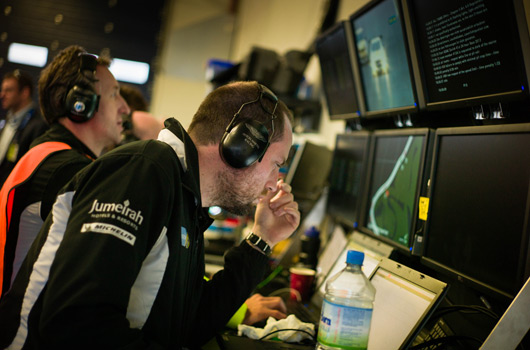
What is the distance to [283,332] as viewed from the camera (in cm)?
132

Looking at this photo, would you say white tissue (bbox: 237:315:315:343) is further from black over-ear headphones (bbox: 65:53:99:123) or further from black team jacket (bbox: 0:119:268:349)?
black over-ear headphones (bbox: 65:53:99:123)

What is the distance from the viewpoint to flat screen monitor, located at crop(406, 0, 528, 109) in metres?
0.98

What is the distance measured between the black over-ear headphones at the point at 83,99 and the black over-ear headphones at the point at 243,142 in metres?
0.84

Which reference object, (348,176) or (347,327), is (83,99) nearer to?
(348,176)

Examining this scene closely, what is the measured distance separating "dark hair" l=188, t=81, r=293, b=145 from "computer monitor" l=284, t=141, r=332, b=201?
924mm

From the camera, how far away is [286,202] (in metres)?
1.53

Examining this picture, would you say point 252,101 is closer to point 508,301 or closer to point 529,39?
point 529,39

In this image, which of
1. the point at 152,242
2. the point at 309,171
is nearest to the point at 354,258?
the point at 152,242

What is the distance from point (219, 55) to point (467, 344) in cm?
576

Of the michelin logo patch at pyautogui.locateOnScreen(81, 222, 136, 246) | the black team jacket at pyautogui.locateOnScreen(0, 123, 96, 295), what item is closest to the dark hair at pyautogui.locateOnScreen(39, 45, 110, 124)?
the black team jacket at pyautogui.locateOnScreen(0, 123, 96, 295)

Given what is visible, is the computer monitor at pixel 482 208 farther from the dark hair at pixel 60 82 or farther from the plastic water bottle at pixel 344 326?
the dark hair at pixel 60 82

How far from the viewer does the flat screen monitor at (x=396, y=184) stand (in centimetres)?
136

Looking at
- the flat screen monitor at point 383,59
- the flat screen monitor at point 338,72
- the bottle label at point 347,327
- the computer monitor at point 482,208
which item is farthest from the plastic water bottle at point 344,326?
the flat screen monitor at point 338,72

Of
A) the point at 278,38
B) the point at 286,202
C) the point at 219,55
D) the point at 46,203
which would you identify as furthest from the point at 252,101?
the point at 219,55
